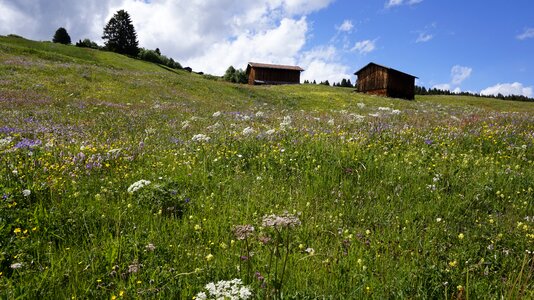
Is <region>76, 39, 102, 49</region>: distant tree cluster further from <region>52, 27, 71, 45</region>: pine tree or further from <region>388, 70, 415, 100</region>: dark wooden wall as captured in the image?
<region>388, 70, 415, 100</region>: dark wooden wall

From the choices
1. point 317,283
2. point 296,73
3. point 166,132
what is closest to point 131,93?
point 166,132

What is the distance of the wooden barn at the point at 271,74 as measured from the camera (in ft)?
295

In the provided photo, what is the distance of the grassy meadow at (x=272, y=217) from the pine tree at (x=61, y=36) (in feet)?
385

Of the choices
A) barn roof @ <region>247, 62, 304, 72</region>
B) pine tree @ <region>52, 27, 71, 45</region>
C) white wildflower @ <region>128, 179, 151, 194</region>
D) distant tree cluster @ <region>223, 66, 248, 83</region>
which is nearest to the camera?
white wildflower @ <region>128, 179, 151, 194</region>

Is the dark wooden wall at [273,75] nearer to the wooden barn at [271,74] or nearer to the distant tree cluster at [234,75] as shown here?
the wooden barn at [271,74]

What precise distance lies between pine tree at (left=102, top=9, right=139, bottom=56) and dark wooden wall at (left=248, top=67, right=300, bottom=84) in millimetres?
38987

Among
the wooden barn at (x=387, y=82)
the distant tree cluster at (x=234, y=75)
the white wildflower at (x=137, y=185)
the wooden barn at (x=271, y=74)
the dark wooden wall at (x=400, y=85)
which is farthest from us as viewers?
the distant tree cluster at (x=234, y=75)

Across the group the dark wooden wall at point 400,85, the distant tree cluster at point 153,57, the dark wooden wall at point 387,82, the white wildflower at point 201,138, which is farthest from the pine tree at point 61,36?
the white wildflower at point 201,138

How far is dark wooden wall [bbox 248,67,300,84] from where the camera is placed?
90.0 m

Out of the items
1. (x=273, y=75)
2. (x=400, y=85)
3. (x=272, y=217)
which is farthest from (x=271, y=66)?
(x=272, y=217)

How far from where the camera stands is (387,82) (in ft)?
220

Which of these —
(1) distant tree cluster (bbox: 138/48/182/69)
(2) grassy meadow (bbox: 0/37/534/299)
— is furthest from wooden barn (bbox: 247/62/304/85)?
(2) grassy meadow (bbox: 0/37/534/299)

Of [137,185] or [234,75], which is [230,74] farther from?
[137,185]

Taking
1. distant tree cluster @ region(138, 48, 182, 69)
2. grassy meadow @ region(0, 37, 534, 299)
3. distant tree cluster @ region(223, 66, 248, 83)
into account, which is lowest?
grassy meadow @ region(0, 37, 534, 299)
